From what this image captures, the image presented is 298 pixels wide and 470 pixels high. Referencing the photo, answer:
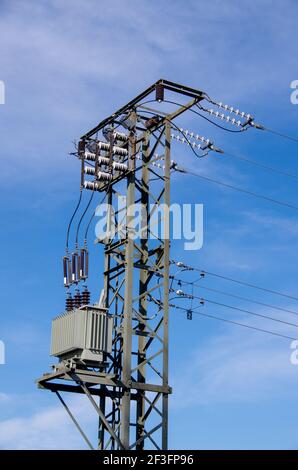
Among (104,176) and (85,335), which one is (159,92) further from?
(85,335)

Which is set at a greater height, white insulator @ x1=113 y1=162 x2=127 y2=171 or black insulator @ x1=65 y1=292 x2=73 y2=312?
white insulator @ x1=113 y1=162 x2=127 y2=171

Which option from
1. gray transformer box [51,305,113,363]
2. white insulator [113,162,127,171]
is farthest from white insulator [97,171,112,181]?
gray transformer box [51,305,113,363]

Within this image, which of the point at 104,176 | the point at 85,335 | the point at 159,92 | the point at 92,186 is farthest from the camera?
the point at 92,186

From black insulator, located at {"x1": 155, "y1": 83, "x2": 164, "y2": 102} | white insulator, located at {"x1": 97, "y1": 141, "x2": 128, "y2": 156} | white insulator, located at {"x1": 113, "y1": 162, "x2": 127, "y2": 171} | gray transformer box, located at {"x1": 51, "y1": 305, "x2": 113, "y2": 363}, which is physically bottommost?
gray transformer box, located at {"x1": 51, "y1": 305, "x2": 113, "y2": 363}

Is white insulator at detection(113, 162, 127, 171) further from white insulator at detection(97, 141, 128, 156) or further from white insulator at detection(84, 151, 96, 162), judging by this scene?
white insulator at detection(84, 151, 96, 162)

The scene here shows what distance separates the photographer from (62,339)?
31.5 meters

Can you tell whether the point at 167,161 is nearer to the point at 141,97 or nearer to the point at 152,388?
the point at 141,97

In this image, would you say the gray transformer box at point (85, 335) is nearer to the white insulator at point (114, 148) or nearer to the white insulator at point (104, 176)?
the white insulator at point (104, 176)

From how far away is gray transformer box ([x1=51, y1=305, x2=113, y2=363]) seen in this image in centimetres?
3077

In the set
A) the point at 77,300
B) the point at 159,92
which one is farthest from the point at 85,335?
the point at 159,92

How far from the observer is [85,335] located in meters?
30.8
